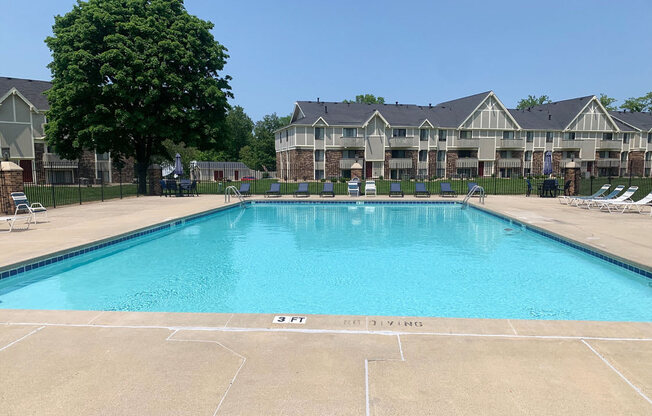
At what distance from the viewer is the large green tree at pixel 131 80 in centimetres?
2356

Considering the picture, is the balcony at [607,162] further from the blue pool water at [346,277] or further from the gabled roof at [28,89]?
the gabled roof at [28,89]

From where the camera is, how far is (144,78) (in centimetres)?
2345

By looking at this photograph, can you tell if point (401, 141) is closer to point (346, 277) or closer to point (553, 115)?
point (553, 115)

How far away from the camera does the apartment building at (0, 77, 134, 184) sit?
3744cm

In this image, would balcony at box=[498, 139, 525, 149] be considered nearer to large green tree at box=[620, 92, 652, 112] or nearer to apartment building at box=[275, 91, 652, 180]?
apartment building at box=[275, 91, 652, 180]

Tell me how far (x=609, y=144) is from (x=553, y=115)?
761 cm

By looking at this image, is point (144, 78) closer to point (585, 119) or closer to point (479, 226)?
point (479, 226)

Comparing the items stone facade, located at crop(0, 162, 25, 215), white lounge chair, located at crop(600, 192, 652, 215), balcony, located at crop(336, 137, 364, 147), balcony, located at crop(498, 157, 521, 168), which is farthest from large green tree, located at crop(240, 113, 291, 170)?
white lounge chair, located at crop(600, 192, 652, 215)

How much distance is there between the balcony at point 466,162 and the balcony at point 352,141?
1263 cm

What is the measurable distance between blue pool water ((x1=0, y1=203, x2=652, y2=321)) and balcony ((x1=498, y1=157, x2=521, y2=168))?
41.2m

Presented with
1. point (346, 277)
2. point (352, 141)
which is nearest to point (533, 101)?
point (352, 141)

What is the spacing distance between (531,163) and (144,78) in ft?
151

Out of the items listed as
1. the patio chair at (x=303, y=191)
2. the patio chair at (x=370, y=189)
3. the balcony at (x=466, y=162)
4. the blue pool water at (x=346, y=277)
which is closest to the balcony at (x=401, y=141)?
the balcony at (x=466, y=162)

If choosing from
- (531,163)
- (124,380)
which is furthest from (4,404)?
(531,163)
